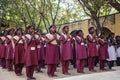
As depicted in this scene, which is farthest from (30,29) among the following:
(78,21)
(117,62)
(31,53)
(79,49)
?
(78,21)

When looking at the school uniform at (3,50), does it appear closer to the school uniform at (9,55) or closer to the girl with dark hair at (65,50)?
the school uniform at (9,55)

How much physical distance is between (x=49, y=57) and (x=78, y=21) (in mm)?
16097

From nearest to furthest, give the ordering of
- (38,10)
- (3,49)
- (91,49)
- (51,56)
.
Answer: (51,56)
(91,49)
(3,49)
(38,10)

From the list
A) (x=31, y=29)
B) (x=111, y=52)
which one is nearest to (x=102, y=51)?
(x=111, y=52)

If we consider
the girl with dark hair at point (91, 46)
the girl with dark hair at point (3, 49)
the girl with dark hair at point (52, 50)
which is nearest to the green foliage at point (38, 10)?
the girl with dark hair at point (3, 49)

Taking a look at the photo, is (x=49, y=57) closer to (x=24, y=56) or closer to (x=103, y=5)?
(x=24, y=56)

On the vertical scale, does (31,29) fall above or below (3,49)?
above

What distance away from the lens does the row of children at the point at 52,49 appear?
11.4 metres

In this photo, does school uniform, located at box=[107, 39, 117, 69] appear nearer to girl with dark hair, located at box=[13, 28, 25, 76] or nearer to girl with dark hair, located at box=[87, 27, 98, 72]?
girl with dark hair, located at box=[87, 27, 98, 72]

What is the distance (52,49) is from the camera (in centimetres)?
1193

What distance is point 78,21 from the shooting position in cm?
2773

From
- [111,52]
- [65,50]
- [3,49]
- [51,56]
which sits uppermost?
[3,49]

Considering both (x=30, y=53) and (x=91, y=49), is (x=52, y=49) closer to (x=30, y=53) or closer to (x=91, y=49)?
(x=30, y=53)

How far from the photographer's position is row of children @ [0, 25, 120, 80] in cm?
1135
